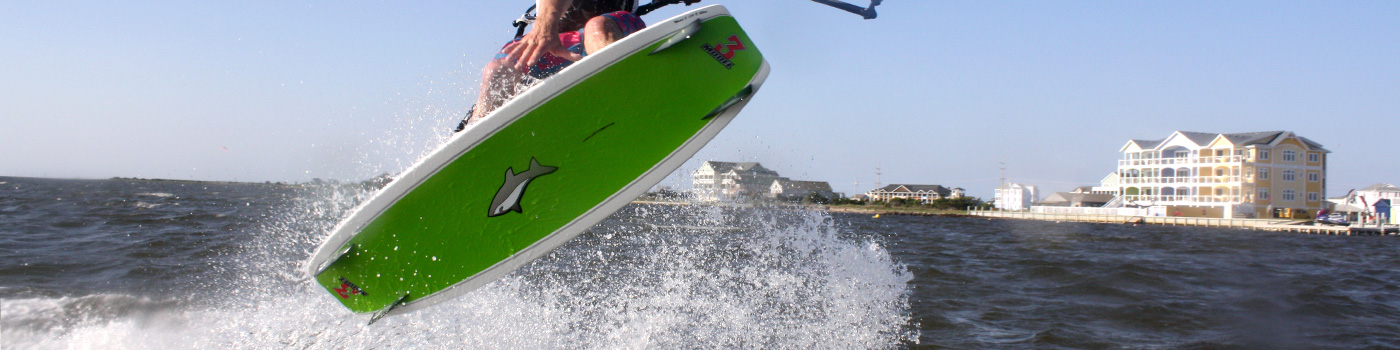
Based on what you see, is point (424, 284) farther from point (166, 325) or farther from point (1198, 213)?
point (1198, 213)

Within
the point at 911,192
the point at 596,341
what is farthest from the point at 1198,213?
the point at 596,341

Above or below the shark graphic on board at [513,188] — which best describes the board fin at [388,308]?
below

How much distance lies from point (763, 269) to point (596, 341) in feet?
13.2

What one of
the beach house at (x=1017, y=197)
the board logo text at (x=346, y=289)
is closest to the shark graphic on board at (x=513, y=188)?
the board logo text at (x=346, y=289)

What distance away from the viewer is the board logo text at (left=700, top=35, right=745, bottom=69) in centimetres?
326

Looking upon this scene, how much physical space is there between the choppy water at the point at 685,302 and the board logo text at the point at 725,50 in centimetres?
192

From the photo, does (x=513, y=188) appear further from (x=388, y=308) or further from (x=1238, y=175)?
(x=1238, y=175)

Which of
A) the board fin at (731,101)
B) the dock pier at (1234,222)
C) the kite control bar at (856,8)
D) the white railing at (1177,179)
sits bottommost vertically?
the dock pier at (1234,222)

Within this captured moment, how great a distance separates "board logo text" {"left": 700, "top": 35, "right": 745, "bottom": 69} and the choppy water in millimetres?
1924

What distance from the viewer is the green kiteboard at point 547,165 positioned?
3.08m

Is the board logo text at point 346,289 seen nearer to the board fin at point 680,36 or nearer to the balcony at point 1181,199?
the board fin at point 680,36

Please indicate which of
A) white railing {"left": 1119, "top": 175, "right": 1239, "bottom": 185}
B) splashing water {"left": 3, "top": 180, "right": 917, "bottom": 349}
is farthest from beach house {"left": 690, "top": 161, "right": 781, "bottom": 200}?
white railing {"left": 1119, "top": 175, "right": 1239, "bottom": 185}

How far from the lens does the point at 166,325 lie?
15.4 ft

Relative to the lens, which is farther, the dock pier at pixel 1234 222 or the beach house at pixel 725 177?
the dock pier at pixel 1234 222
